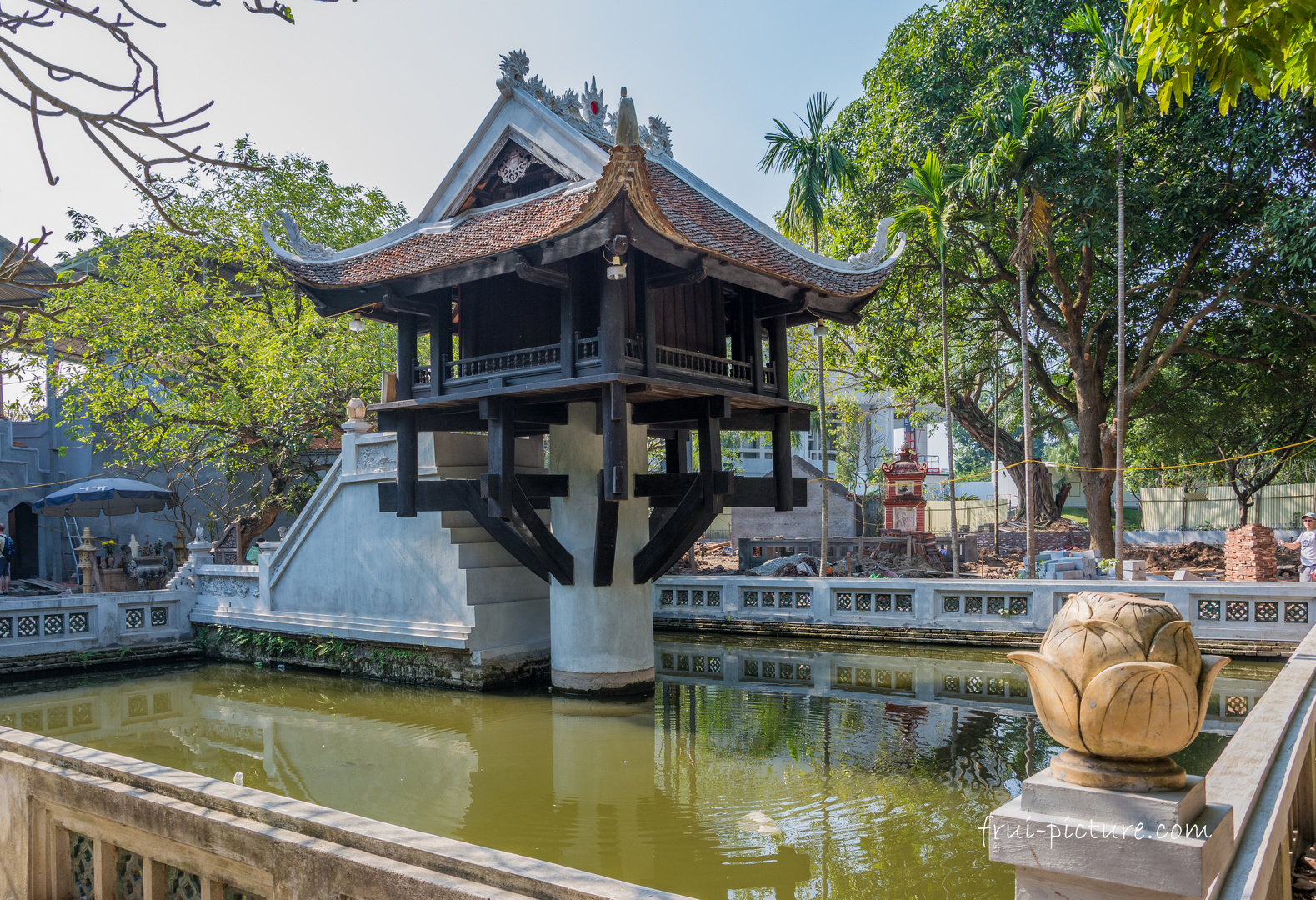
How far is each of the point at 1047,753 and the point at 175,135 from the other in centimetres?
740

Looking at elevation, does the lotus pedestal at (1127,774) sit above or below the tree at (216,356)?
below

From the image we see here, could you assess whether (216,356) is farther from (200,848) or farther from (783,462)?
(200,848)

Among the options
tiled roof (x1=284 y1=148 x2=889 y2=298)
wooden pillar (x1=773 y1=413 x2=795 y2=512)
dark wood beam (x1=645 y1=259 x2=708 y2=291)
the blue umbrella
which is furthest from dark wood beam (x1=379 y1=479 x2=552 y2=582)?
the blue umbrella

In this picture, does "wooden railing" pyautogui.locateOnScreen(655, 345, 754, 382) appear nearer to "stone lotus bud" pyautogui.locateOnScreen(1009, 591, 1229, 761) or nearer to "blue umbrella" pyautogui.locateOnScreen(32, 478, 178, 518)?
"stone lotus bud" pyautogui.locateOnScreen(1009, 591, 1229, 761)

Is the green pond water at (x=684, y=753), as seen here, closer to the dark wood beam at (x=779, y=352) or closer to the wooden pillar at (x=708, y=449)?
the wooden pillar at (x=708, y=449)

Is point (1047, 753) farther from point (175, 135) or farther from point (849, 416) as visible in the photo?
point (849, 416)

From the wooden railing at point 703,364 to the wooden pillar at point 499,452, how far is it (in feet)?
5.86

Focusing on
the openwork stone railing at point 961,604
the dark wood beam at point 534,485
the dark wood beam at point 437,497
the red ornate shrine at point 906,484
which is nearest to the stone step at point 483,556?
the dark wood beam at point 437,497

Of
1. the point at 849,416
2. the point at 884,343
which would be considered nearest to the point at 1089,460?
the point at 884,343

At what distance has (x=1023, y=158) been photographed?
1463 cm

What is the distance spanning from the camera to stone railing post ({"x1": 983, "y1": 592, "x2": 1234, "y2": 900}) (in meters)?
2.10

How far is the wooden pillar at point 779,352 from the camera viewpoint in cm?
1082

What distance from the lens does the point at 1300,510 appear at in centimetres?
2431

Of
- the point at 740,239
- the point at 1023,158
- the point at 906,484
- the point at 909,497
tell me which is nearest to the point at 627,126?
the point at 740,239
